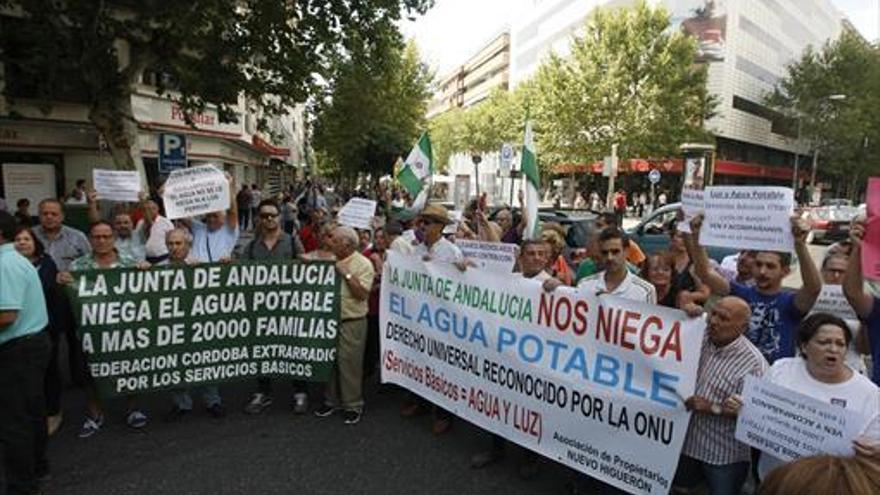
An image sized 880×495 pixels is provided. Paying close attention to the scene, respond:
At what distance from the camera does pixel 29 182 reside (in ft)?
58.0

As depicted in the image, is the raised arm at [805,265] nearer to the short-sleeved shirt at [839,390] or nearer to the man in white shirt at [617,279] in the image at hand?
the short-sleeved shirt at [839,390]

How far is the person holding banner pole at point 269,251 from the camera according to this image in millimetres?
5590

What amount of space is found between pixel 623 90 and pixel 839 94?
24.3 meters

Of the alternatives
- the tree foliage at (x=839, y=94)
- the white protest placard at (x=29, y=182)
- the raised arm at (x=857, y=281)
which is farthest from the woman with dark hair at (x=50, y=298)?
the tree foliage at (x=839, y=94)

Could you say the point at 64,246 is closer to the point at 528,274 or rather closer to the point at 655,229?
the point at 528,274

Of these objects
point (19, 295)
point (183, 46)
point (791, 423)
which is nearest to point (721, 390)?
point (791, 423)

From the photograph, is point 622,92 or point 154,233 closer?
point 154,233

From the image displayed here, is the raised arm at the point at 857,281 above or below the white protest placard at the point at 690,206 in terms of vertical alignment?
below

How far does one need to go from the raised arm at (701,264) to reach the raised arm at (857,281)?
28.6 inches

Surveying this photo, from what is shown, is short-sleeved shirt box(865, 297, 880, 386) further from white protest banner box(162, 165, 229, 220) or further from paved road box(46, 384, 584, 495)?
white protest banner box(162, 165, 229, 220)

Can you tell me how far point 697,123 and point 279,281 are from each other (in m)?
37.1

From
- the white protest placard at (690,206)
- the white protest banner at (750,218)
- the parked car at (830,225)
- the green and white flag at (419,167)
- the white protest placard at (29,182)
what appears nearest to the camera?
the white protest banner at (750,218)

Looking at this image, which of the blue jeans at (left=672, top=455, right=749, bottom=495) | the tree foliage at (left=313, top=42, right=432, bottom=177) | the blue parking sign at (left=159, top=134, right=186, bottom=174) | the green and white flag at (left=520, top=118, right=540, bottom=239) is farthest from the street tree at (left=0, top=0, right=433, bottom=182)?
the blue jeans at (left=672, top=455, right=749, bottom=495)

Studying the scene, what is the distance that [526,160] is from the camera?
6.45 m
